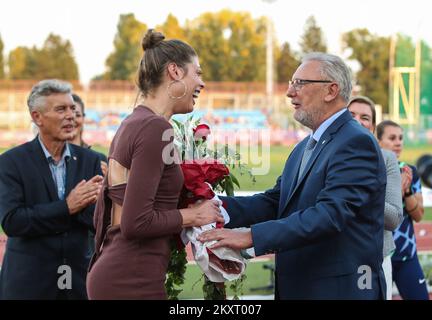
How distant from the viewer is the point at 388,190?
15.1 feet

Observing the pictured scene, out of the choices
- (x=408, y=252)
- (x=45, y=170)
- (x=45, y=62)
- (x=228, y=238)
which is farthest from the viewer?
(x=45, y=62)

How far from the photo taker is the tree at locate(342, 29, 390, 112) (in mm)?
65312

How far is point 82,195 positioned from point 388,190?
1.97 metres

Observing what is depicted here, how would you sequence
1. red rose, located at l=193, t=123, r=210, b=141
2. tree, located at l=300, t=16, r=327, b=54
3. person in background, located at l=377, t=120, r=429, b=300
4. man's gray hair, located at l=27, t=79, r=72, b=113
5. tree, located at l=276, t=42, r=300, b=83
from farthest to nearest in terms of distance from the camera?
tree, located at l=300, t=16, r=327, b=54
tree, located at l=276, t=42, r=300, b=83
person in background, located at l=377, t=120, r=429, b=300
man's gray hair, located at l=27, t=79, r=72, b=113
red rose, located at l=193, t=123, r=210, b=141

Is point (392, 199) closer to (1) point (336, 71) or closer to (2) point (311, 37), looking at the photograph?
(1) point (336, 71)

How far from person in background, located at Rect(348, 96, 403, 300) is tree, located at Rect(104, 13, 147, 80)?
58.7 metres

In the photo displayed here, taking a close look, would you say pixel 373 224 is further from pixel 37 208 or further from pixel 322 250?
pixel 37 208

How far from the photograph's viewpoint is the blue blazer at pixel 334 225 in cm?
310

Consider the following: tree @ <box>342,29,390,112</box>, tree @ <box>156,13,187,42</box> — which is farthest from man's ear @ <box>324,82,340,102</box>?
tree @ <box>342,29,390,112</box>

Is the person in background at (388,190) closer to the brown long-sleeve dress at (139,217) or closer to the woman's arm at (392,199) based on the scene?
the woman's arm at (392,199)

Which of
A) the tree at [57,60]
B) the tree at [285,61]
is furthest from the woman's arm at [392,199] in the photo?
the tree at [285,61]

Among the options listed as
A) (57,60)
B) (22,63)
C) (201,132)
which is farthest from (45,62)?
(201,132)

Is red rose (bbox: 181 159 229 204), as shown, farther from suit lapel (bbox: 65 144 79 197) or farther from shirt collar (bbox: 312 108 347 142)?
suit lapel (bbox: 65 144 79 197)

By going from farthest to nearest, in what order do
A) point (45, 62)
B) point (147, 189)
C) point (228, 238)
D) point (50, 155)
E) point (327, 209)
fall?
point (45, 62), point (50, 155), point (228, 238), point (327, 209), point (147, 189)
